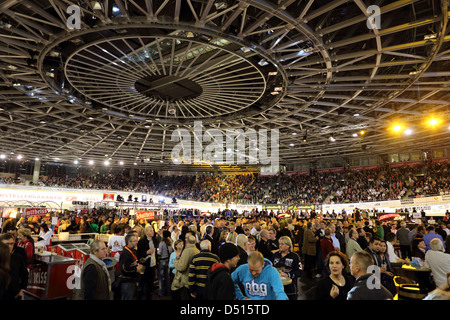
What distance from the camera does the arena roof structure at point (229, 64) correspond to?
989cm

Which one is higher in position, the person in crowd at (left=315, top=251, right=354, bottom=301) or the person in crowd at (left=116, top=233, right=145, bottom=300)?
the person in crowd at (left=315, top=251, right=354, bottom=301)

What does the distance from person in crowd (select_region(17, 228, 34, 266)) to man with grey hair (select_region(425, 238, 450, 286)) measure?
9.24 m

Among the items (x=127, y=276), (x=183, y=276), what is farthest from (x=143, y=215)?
(x=183, y=276)

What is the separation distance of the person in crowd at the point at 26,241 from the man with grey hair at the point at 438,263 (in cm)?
924

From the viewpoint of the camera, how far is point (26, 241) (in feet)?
22.9

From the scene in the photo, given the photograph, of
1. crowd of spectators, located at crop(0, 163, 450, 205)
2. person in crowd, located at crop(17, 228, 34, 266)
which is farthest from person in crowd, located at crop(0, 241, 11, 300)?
crowd of spectators, located at crop(0, 163, 450, 205)

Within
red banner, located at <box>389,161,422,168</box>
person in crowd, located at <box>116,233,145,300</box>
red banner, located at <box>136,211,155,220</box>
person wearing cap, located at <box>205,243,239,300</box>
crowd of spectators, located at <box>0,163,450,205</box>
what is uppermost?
red banner, located at <box>389,161,422,168</box>

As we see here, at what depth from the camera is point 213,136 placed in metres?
28.1

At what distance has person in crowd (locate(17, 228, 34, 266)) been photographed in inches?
267

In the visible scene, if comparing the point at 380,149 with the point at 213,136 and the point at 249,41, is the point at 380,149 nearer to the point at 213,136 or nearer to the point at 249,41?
the point at 213,136

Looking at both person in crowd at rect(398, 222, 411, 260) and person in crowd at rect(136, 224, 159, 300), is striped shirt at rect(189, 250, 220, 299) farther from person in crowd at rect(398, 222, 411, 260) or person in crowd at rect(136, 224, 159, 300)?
person in crowd at rect(398, 222, 411, 260)

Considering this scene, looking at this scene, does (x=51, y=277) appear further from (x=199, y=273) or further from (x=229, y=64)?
(x=229, y=64)

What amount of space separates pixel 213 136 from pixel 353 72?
15414 mm

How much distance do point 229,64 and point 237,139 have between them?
16004 millimetres
